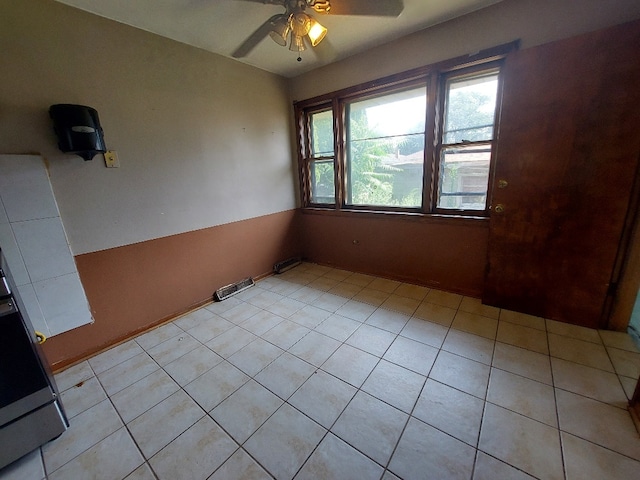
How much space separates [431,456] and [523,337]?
1239 millimetres

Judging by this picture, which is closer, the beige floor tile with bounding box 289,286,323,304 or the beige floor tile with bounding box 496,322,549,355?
the beige floor tile with bounding box 496,322,549,355

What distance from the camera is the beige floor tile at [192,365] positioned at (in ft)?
5.45

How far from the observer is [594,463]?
1056 millimetres

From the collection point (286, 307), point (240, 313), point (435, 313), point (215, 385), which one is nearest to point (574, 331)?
point (435, 313)

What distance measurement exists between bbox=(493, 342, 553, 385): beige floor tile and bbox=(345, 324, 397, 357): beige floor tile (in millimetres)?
676

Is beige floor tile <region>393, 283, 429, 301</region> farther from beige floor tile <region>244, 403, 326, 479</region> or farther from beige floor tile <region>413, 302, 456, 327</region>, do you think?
beige floor tile <region>244, 403, 326, 479</region>

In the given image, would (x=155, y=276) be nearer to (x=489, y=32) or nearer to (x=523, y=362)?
(x=523, y=362)

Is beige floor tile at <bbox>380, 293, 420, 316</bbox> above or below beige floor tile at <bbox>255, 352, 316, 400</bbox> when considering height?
above

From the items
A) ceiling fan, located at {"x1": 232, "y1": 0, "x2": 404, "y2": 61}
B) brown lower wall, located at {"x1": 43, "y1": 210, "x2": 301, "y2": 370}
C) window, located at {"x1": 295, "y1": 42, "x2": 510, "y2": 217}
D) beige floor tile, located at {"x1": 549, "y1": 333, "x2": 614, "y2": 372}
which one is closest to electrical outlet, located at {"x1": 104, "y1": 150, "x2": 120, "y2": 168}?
brown lower wall, located at {"x1": 43, "y1": 210, "x2": 301, "y2": 370}

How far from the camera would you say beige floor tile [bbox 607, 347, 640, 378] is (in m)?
1.48

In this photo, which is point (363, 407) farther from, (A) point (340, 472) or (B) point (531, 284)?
(B) point (531, 284)

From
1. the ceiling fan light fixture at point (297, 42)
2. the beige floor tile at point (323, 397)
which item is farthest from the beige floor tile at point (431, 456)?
the ceiling fan light fixture at point (297, 42)

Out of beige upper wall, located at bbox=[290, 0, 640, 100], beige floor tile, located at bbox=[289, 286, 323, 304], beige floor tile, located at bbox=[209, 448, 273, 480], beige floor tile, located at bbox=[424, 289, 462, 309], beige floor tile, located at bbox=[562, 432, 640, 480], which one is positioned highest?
beige upper wall, located at bbox=[290, 0, 640, 100]

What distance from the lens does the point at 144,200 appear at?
2068 mm
